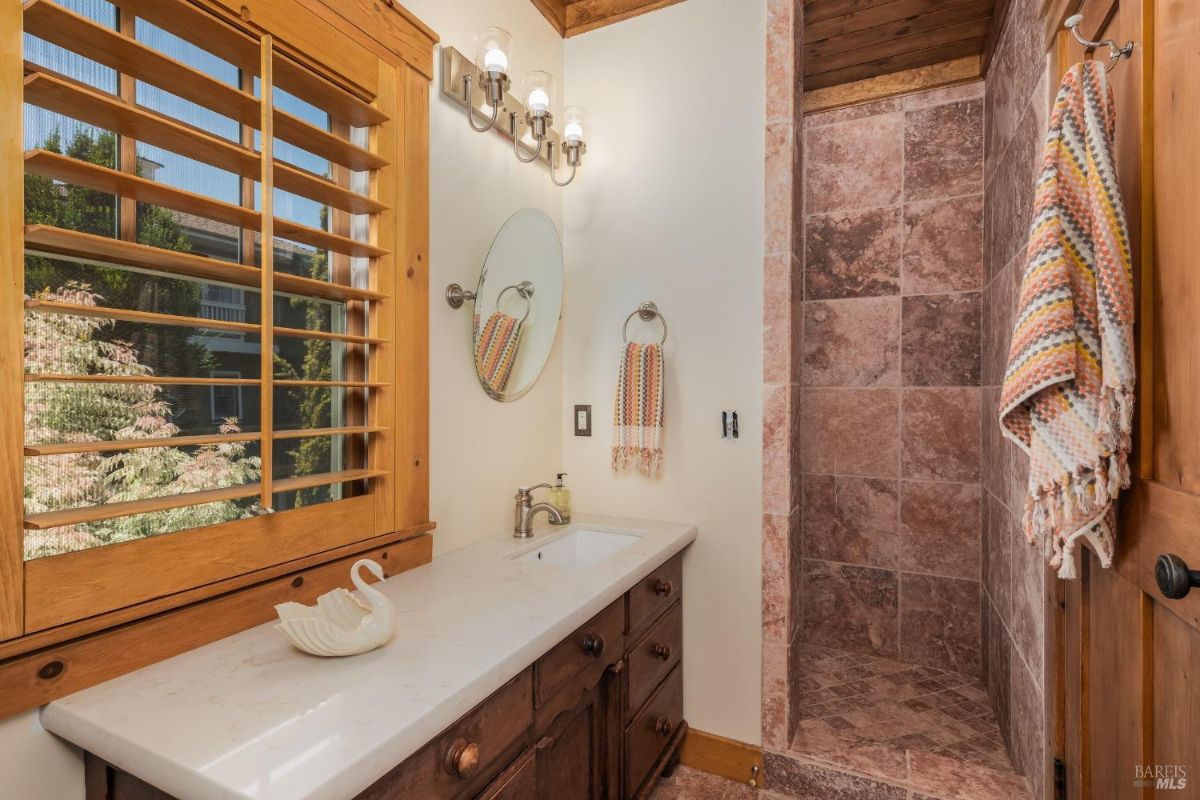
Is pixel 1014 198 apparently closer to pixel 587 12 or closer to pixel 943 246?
pixel 943 246

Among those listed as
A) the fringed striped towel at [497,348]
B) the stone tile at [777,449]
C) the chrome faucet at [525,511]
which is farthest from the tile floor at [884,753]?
the fringed striped towel at [497,348]

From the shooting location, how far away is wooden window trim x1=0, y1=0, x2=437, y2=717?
0.82 meters

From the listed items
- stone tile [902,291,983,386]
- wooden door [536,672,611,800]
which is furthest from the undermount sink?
stone tile [902,291,983,386]

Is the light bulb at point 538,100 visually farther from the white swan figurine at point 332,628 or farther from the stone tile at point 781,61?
the white swan figurine at point 332,628

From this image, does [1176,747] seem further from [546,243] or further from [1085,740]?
[546,243]

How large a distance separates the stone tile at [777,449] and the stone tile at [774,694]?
17.8 inches

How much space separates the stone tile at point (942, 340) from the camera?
98.4 inches

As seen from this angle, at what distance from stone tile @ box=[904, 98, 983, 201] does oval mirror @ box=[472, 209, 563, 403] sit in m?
1.73

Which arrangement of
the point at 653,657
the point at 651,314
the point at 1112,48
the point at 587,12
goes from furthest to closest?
the point at 587,12 → the point at 651,314 → the point at 653,657 → the point at 1112,48

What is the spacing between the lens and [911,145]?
2613 mm

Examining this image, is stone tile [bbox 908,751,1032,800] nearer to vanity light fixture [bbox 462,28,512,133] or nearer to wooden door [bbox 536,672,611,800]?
wooden door [bbox 536,672,611,800]

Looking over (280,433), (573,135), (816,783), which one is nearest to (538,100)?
(573,135)

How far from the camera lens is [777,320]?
72.9 inches

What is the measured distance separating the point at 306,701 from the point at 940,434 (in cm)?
262
